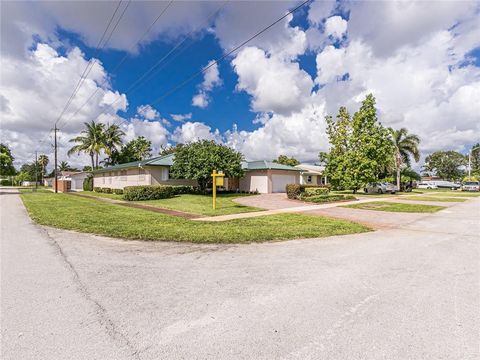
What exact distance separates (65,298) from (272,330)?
294cm

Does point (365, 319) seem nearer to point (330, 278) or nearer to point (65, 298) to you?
point (330, 278)

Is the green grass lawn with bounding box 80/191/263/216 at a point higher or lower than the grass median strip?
higher

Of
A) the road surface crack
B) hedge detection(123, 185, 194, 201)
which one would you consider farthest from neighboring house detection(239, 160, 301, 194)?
the road surface crack

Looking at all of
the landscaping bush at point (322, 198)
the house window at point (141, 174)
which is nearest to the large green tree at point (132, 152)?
the house window at point (141, 174)

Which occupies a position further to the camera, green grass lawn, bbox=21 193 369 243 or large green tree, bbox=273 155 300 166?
large green tree, bbox=273 155 300 166

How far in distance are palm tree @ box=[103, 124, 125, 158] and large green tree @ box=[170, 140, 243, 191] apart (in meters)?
27.3

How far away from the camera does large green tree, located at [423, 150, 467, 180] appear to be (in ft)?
240

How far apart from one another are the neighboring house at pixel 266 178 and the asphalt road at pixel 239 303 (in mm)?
21147

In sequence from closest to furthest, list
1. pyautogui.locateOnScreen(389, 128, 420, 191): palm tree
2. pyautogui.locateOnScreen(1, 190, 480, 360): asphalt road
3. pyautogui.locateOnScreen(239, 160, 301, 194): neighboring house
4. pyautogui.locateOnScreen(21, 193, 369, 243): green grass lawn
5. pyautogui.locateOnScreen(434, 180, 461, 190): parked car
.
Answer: pyautogui.locateOnScreen(1, 190, 480, 360): asphalt road < pyautogui.locateOnScreen(21, 193, 369, 243): green grass lawn < pyautogui.locateOnScreen(239, 160, 301, 194): neighboring house < pyautogui.locateOnScreen(389, 128, 420, 191): palm tree < pyautogui.locateOnScreen(434, 180, 461, 190): parked car

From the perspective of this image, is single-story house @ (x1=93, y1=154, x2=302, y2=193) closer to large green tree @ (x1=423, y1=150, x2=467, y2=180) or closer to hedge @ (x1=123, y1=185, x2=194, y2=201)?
hedge @ (x1=123, y1=185, x2=194, y2=201)

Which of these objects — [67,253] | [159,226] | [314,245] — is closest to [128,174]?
[159,226]

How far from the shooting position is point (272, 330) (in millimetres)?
2961

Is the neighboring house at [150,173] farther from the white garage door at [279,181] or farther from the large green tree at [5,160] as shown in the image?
the large green tree at [5,160]

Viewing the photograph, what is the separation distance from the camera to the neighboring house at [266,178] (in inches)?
1091
